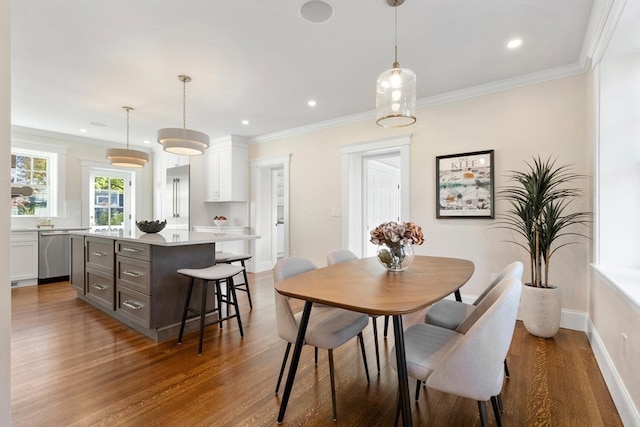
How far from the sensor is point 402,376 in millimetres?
1286

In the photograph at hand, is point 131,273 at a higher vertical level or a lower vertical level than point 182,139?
lower

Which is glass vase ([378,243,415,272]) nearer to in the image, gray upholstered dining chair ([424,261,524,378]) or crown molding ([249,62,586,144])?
gray upholstered dining chair ([424,261,524,378])

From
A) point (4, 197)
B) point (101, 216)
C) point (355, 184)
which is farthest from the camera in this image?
point (101, 216)

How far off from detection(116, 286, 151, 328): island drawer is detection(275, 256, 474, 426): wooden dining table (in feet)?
5.39

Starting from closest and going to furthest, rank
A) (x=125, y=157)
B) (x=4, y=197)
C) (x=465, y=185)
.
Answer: (x=4, y=197)
(x=465, y=185)
(x=125, y=157)

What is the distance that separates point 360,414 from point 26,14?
3.48m

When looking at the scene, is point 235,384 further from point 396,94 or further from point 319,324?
point 396,94

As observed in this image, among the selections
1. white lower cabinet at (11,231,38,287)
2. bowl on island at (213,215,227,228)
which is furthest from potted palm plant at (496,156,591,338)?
white lower cabinet at (11,231,38,287)

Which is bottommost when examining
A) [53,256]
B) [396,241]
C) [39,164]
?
[53,256]

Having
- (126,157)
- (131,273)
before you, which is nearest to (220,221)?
(126,157)

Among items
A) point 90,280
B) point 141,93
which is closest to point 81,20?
point 141,93

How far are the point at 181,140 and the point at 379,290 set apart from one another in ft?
8.51

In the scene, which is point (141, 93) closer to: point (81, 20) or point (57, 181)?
point (81, 20)

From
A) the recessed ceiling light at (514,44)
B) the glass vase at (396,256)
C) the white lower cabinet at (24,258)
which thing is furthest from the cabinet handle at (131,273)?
the recessed ceiling light at (514,44)
